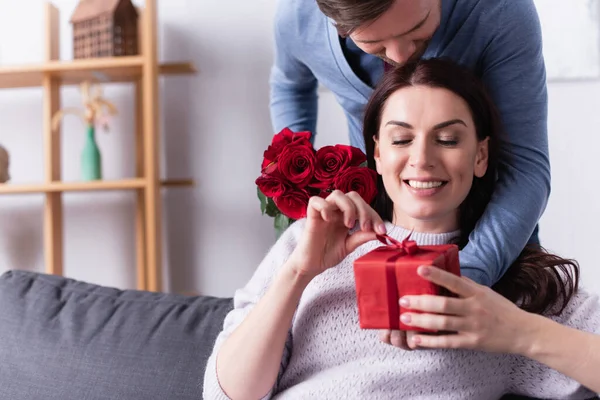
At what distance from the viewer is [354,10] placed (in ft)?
3.70

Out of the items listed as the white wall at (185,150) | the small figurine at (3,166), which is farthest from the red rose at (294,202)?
the small figurine at (3,166)

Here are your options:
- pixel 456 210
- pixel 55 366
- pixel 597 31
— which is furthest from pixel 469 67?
pixel 597 31

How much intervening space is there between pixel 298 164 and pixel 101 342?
1.76 feet

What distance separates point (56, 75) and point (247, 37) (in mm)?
676

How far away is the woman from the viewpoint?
1.20m

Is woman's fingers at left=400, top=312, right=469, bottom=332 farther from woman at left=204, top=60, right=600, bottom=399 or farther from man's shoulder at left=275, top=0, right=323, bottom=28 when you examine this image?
man's shoulder at left=275, top=0, right=323, bottom=28

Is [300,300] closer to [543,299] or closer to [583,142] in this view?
[543,299]

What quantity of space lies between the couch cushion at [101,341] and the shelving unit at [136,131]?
2.77 feet

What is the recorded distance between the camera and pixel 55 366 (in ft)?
4.68

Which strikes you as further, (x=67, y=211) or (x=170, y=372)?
(x=67, y=211)

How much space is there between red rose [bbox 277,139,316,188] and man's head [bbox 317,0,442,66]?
0.73 feet

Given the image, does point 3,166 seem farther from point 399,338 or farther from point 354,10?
point 399,338

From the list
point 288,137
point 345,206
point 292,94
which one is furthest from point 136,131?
point 345,206

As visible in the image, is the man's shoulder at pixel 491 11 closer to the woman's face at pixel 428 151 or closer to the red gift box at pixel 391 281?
the woman's face at pixel 428 151
